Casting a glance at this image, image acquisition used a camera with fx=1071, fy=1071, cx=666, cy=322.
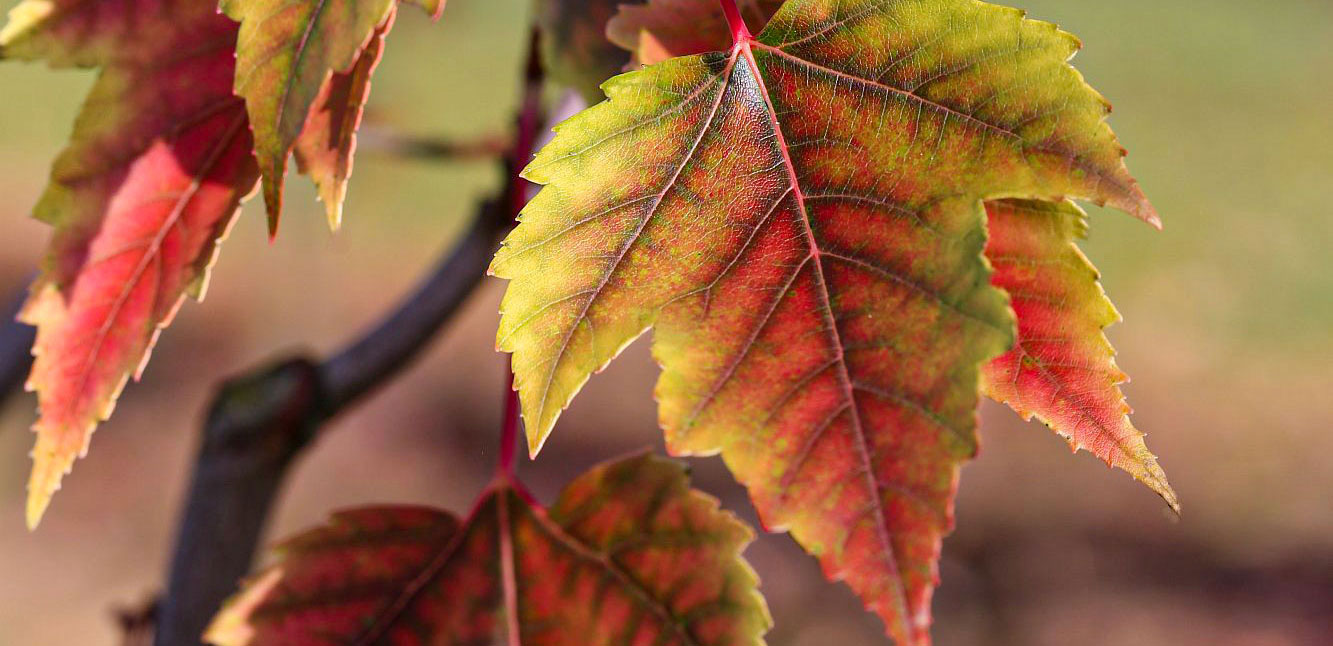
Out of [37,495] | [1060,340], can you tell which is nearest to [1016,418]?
[1060,340]

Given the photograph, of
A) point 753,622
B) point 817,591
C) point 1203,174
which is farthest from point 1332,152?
point 753,622

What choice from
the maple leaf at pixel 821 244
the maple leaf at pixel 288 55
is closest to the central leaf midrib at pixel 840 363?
the maple leaf at pixel 821 244

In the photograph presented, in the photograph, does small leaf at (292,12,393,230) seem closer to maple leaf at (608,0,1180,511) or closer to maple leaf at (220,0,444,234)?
maple leaf at (220,0,444,234)

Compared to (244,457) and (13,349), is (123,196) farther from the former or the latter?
(13,349)

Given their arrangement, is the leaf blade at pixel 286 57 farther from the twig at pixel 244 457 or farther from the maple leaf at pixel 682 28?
the twig at pixel 244 457

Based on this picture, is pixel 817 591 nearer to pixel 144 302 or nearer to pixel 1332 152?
pixel 144 302
